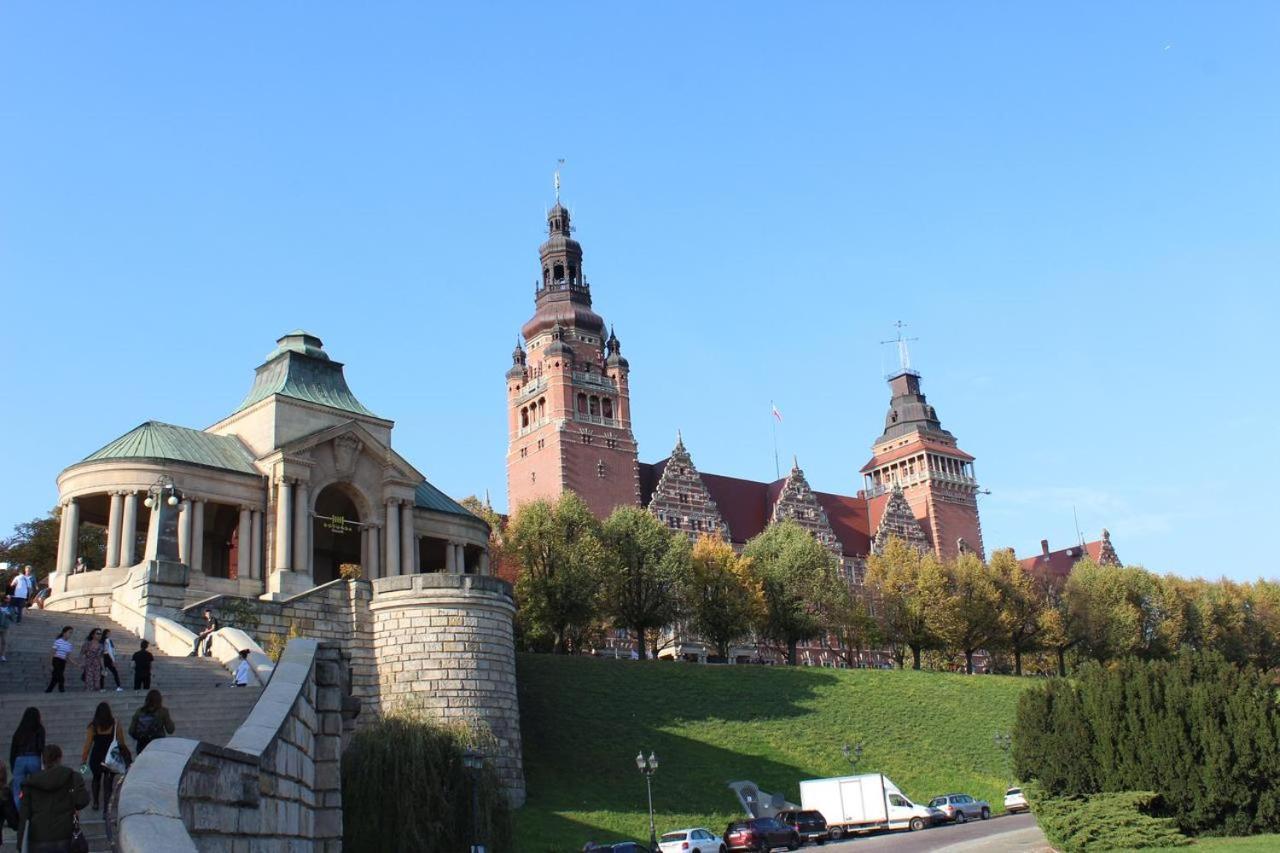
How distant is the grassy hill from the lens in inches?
1641

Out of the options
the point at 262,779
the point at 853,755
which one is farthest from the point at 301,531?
the point at 262,779

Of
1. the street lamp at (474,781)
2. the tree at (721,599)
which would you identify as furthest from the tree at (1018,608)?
the street lamp at (474,781)

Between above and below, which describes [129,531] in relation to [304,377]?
below

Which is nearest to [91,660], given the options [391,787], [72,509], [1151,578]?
[391,787]

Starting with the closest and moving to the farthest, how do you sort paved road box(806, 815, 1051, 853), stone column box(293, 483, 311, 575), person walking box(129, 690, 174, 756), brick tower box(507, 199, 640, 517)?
1. person walking box(129, 690, 174, 756)
2. paved road box(806, 815, 1051, 853)
3. stone column box(293, 483, 311, 575)
4. brick tower box(507, 199, 640, 517)

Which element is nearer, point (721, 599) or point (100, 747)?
point (100, 747)

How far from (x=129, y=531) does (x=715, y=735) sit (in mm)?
23216

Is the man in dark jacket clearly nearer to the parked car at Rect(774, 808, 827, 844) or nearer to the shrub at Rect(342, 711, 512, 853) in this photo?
the shrub at Rect(342, 711, 512, 853)

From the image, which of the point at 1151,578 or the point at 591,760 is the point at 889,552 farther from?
the point at 591,760

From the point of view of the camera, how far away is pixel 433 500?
53.8 meters

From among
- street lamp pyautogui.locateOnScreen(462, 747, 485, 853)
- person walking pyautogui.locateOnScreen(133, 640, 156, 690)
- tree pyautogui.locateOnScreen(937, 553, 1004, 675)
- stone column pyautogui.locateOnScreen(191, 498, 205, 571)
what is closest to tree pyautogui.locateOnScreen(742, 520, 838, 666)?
tree pyautogui.locateOnScreen(937, 553, 1004, 675)

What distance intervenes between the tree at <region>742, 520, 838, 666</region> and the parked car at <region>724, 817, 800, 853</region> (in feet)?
105

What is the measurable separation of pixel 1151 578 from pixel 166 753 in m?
85.4

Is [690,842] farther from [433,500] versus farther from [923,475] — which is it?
→ [923,475]
